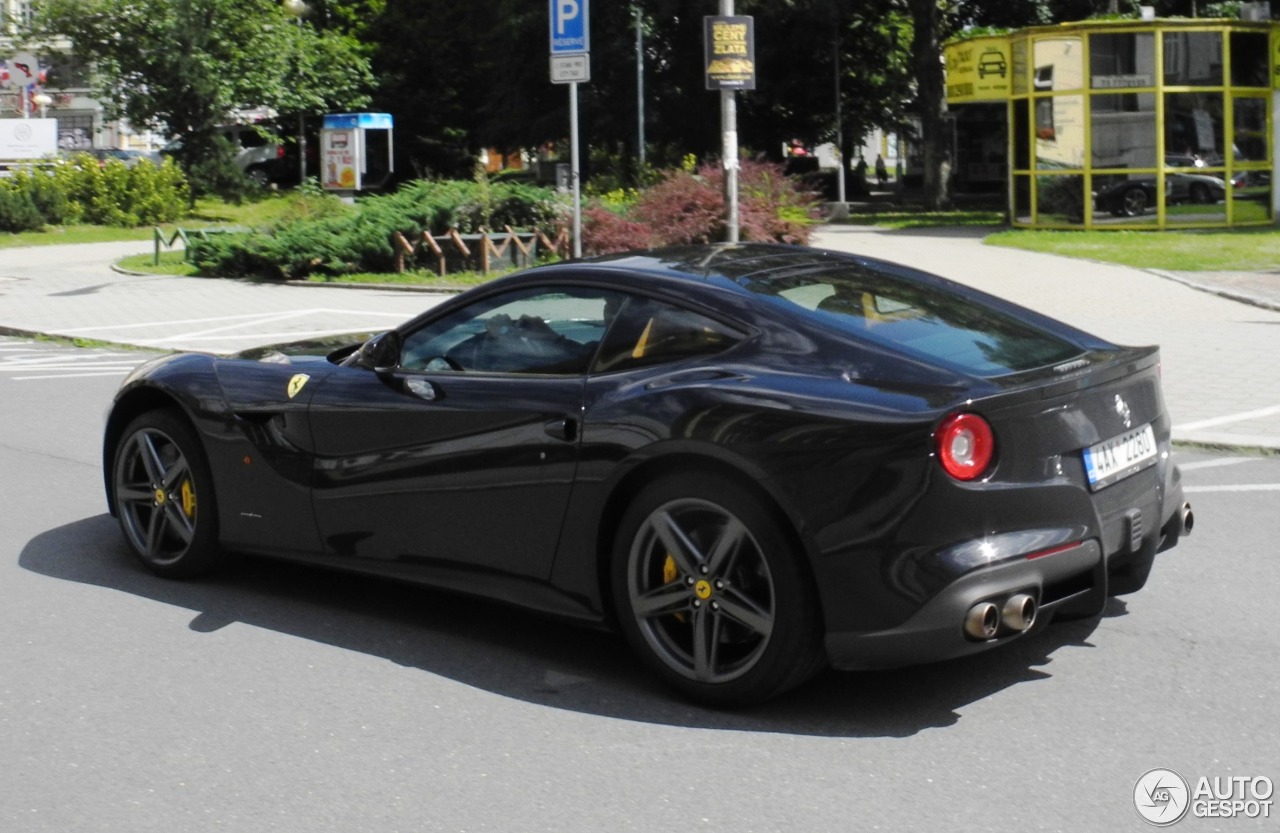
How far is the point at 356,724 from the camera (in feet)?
15.8

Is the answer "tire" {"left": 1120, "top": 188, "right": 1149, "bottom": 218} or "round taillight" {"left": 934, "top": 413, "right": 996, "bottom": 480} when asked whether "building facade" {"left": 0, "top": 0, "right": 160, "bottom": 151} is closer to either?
"tire" {"left": 1120, "top": 188, "right": 1149, "bottom": 218}

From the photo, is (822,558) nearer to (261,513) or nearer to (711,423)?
(711,423)

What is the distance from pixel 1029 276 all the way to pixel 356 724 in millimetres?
17316

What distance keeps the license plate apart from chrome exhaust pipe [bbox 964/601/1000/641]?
575mm

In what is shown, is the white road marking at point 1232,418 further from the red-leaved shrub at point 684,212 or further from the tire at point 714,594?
the red-leaved shrub at point 684,212

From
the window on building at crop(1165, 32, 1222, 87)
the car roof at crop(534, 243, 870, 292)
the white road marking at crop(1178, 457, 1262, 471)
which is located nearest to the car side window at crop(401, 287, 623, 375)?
the car roof at crop(534, 243, 870, 292)

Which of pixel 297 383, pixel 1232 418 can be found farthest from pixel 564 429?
pixel 1232 418

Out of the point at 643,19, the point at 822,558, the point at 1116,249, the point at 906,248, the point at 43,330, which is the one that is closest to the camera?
the point at 822,558

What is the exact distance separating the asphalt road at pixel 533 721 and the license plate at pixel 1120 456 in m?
0.66

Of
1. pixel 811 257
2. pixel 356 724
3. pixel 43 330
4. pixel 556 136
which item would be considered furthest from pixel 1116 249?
pixel 556 136

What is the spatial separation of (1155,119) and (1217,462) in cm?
2025

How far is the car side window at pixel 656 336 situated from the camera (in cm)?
500

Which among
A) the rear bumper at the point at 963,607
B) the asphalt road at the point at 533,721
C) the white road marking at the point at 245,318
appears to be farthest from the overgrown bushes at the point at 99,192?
the rear bumper at the point at 963,607

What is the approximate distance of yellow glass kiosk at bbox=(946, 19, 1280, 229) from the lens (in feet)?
91.1
